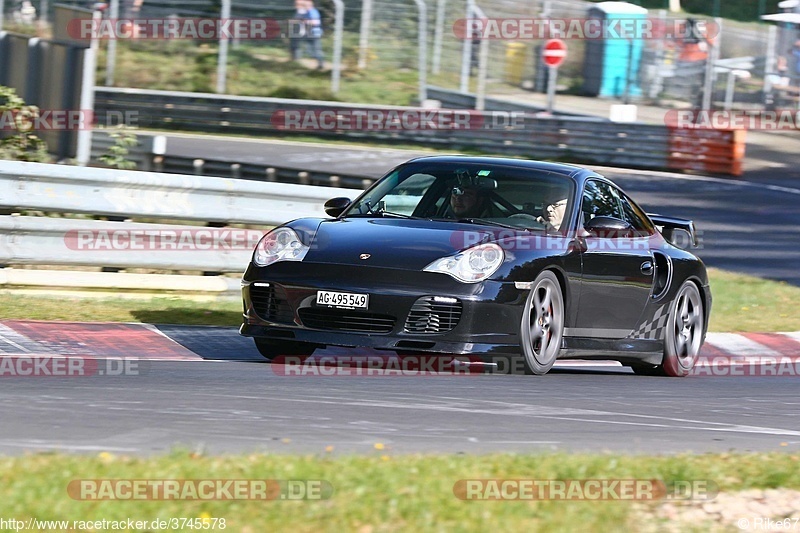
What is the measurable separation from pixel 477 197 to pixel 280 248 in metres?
1.26

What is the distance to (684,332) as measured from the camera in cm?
934

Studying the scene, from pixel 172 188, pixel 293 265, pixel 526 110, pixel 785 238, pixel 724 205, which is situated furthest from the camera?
pixel 526 110

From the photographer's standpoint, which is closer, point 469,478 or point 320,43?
point 469,478

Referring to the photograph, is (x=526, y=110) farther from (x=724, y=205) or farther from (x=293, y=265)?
(x=293, y=265)

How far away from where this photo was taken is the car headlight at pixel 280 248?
302 inches

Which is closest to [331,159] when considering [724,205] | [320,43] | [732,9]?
[320,43]

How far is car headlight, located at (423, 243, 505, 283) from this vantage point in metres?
7.38

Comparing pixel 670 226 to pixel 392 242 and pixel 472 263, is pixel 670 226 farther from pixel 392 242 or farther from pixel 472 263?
pixel 392 242

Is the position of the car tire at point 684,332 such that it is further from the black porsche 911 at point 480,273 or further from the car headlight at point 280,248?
the car headlight at point 280,248

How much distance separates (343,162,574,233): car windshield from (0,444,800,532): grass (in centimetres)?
A: 320

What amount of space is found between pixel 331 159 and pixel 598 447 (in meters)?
18.3

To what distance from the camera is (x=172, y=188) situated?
10445 mm

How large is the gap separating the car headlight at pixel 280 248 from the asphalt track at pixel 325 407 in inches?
23.9

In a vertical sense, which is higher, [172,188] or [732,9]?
[732,9]
